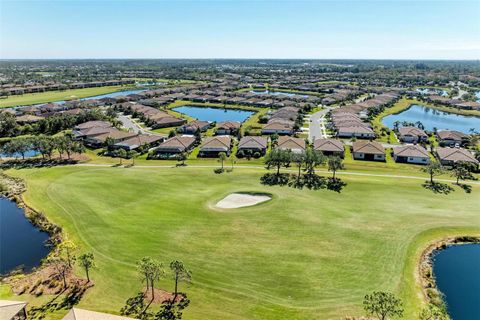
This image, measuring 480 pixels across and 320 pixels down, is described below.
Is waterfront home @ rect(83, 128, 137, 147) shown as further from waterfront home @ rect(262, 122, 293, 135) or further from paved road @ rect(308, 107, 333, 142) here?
paved road @ rect(308, 107, 333, 142)

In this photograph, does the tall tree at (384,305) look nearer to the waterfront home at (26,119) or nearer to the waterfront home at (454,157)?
the waterfront home at (454,157)

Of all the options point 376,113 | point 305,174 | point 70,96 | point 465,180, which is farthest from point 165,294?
point 70,96

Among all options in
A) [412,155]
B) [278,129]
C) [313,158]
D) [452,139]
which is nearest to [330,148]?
[412,155]

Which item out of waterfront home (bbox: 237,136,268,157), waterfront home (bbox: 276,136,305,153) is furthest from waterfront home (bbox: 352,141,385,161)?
waterfront home (bbox: 237,136,268,157)

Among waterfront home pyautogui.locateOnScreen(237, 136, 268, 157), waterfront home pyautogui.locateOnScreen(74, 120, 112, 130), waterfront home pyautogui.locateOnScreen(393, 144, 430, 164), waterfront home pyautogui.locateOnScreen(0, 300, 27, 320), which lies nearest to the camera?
waterfront home pyautogui.locateOnScreen(0, 300, 27, 320)

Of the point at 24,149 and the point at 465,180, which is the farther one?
the point at 24,149

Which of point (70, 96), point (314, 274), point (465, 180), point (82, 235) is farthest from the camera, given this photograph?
point (70, 96)

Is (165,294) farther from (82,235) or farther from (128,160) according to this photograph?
(128,160)
